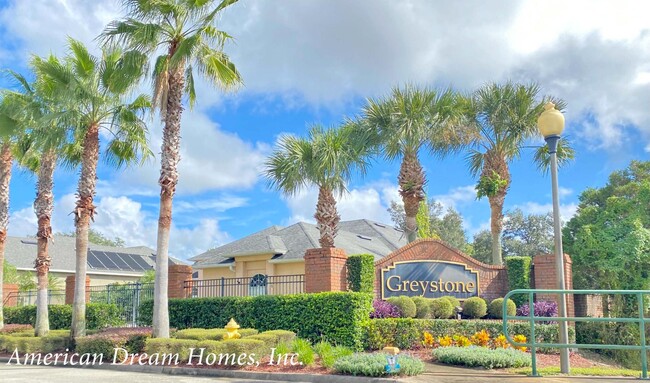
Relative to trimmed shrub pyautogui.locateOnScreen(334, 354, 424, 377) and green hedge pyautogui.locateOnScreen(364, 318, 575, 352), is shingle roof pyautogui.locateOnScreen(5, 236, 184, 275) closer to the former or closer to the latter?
green hedge pyautogui.locateOnScreen(364, 318, 575, 352)

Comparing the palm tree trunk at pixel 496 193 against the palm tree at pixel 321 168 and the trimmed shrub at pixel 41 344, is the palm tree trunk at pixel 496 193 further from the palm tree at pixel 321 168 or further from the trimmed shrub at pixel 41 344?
the trimmed shrub at pixel 41 344

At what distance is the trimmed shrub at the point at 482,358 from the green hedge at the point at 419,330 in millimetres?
2961

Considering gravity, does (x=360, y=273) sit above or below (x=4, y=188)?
below

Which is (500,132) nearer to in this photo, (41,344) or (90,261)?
(41,344)

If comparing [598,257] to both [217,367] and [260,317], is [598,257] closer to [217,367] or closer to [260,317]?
[260,317]

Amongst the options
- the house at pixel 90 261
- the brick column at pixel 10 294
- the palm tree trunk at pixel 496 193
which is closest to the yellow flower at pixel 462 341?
the palm tree trunk at pixel 496 193

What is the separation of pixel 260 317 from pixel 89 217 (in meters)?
6.09

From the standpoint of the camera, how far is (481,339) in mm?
15164

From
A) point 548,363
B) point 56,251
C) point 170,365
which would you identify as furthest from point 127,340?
point 56,251

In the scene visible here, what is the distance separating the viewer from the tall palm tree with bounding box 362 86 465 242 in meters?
19.7

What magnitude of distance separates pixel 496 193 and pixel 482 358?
1004 centimetres

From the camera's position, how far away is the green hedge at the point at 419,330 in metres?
16.0

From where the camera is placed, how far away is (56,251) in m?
40.7

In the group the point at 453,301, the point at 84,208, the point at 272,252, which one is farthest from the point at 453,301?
the point at 84,208
